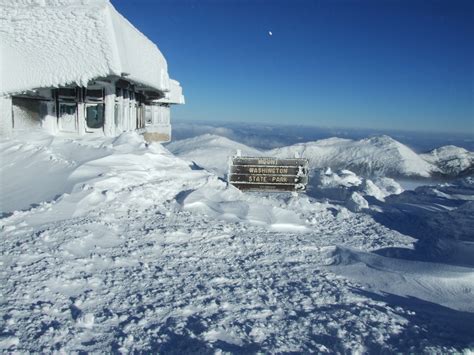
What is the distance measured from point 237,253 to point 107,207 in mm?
2665

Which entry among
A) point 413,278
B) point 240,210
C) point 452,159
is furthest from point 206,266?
point 452,159

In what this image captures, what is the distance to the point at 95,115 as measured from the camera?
40.0 ft

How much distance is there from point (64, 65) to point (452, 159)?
27500 millimetres

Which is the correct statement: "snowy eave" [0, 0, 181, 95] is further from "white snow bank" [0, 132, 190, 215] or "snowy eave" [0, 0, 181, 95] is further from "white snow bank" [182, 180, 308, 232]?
"white snow bank" [182, 180, 308, 232]

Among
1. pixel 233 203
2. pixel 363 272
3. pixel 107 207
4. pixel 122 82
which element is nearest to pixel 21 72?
pixel 122 82

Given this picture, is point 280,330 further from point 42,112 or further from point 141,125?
point 141,125

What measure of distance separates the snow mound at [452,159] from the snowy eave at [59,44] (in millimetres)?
24468

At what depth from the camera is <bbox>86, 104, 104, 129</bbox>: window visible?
12.1 metres

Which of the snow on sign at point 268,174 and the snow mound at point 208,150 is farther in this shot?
the snow mound at point 208,150

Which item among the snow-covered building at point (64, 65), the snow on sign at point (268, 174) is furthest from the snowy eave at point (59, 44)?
the snow on sign at point (268, 174)

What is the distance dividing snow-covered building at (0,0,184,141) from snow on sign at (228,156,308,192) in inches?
181

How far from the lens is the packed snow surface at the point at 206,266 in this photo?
126 inches

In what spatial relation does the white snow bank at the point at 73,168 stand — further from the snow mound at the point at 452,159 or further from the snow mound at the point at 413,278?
the snow mound at the point at 452,159

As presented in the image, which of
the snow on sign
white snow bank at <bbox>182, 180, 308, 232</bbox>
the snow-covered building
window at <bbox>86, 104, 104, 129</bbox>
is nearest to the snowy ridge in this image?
window at <bbox>86, 104, 104, 129</bbox>
